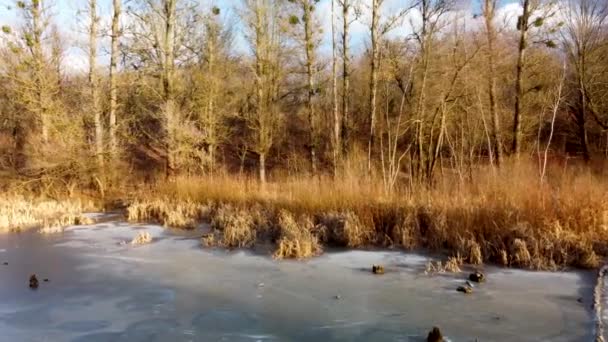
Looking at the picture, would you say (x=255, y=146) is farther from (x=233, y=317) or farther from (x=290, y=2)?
(x=233, y=317)

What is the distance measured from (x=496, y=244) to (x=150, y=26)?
12.9 meters

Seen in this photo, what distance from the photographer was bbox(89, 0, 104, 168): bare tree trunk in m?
13.7

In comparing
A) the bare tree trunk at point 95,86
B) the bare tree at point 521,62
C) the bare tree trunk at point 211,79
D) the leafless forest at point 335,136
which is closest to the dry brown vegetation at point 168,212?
the leafless forest at point 335,136

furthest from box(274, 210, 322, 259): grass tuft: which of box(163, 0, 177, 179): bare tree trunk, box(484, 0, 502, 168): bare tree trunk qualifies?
box(484, 0, 502, 168): bare tree trunk

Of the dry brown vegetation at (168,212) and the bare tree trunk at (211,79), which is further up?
the bare tree trunk at (211,79)

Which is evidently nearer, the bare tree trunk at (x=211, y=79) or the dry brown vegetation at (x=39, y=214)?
the dry brown vegetation at (x=39, y=214)

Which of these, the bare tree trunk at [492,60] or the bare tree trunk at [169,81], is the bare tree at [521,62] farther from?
the bare tree trunk at [169,81]

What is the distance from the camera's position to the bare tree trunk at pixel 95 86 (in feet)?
44.9

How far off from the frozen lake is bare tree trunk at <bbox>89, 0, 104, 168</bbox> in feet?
25.4

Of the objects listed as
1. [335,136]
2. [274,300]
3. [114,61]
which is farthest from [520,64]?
[114,61]

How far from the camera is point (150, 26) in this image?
566 inches

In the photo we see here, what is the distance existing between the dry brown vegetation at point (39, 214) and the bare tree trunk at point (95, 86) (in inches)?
85.7

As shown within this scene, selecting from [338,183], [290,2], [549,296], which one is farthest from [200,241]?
[290,2]

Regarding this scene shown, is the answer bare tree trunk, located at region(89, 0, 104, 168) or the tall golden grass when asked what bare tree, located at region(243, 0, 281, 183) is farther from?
the tall golden grass
